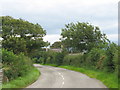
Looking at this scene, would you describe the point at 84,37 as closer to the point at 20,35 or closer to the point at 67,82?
the point at 20,35

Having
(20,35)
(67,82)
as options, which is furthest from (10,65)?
(20,35)

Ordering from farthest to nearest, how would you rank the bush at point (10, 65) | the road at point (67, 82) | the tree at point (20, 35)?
the tree at point (20, 35), the bush at point (10, 65), the road at point (67, 82)

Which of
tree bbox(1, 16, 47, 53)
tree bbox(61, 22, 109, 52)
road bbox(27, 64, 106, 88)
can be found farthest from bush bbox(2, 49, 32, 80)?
tree bbox(61, 22, 109, 52)

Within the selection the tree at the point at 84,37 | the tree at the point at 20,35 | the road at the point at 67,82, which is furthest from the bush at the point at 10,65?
the tree at the point at 84,37

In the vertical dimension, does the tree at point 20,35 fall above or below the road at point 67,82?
above

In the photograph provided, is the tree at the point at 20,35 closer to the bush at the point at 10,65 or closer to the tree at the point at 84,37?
the tree at the point at 84,37

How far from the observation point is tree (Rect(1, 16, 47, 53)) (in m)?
41.4

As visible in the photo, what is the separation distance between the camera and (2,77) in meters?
20.2

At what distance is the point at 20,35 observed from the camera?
46.2 metres

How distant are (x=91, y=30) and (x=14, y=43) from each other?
18.1 m

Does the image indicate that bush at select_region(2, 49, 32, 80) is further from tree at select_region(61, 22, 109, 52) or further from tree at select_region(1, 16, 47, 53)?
tree at select_region(61, 22, 109, 52)

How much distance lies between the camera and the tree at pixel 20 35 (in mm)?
41425

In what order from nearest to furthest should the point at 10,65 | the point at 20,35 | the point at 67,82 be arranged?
the point at 10,65
the point at 67,82
the point at 20,35

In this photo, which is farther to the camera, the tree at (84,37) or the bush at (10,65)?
the tree at (84,37)
